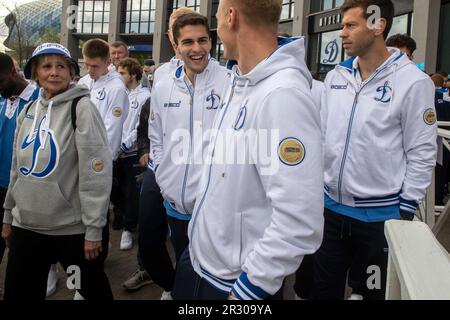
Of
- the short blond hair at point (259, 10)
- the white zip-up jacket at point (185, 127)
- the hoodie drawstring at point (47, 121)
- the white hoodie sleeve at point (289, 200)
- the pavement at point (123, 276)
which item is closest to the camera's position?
the white hoodie sleeve at point (289, 200)

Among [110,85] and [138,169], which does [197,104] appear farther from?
[138,169]

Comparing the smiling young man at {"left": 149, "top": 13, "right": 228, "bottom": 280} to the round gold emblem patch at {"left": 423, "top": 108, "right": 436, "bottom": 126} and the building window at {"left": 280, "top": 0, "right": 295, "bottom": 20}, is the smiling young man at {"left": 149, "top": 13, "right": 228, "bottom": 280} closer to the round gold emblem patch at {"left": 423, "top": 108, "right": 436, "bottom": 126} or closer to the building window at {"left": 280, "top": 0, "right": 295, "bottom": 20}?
the round gold emblem patch at {"left": 423, "top": 108, "right": 436, "bottom": 126}

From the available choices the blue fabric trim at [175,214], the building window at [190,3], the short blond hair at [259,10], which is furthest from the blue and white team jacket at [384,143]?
the building window at [190,3]

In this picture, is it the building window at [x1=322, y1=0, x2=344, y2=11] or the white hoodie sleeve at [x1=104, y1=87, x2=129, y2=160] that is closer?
the white hoodie sleeve at [x1=104, y1=87, x2=129, y2=160]

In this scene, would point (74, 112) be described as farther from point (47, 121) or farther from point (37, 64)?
point (37, 64)

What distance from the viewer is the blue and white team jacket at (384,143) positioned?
8.25 ft

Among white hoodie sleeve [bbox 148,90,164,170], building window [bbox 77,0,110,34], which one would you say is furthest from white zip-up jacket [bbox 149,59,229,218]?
building window [bbox 77,0,110,34]

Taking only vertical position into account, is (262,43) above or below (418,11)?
below

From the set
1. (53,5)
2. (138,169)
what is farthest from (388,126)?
(53,5)

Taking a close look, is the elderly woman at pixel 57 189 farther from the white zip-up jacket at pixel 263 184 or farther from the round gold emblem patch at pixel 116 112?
the round gold emblem patch at pixel 116 112

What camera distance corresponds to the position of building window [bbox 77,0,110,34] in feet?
137

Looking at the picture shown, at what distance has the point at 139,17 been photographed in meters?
38.9
